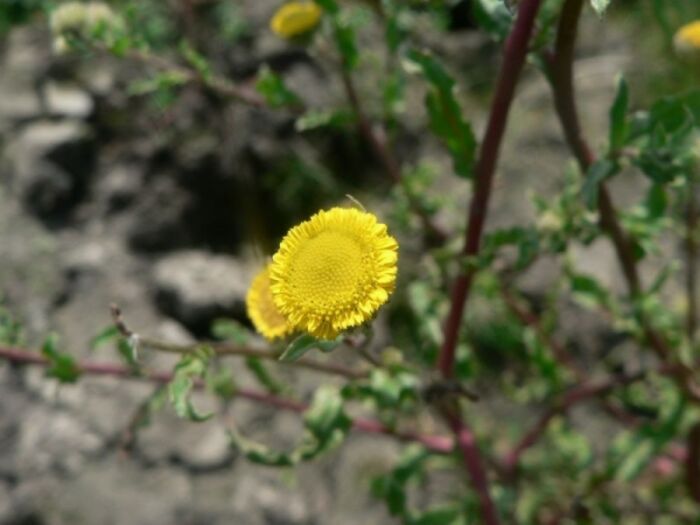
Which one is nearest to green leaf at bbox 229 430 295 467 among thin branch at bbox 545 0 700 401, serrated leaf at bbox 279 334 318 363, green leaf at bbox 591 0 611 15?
serrated leaf at bbox 279 334 318 363

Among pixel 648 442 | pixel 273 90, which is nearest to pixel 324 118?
pixel 273 90

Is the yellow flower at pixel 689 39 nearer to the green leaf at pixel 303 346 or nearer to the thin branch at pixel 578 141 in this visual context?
the thin branch at pixel 578 141

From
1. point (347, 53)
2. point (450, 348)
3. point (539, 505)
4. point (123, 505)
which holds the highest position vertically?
point (347, 53)

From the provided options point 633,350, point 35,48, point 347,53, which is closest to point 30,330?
point 35,48

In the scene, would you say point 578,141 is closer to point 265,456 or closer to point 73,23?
point 265,456

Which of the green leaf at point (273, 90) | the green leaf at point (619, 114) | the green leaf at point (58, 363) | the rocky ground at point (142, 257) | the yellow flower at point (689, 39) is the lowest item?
the rocky ground at point (142, 257)

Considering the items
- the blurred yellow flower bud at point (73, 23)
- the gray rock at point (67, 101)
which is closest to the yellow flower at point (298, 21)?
the blurred yellow flower bud at point (73, 23)

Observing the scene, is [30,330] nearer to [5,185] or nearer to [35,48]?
[5,185]
